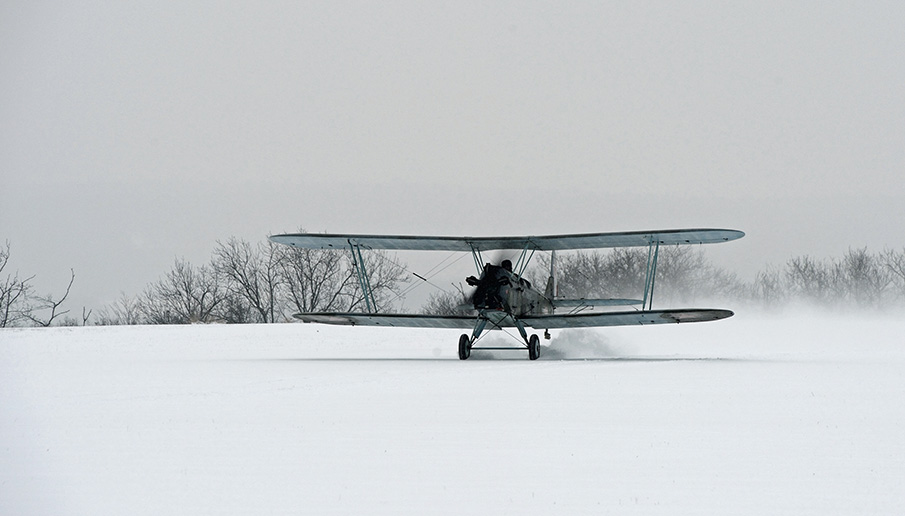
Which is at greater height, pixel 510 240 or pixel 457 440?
pixel 510 240

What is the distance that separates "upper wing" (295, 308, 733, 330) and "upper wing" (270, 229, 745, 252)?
164cm

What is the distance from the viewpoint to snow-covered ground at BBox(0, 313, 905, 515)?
600 cm

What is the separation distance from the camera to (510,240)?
2036 cm

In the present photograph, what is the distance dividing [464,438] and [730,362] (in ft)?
38.3

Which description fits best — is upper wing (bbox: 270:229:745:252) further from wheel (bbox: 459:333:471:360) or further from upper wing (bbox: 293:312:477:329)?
wheel (bbox: 459:333:471:360)

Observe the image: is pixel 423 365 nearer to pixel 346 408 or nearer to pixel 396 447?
pixel 346 408

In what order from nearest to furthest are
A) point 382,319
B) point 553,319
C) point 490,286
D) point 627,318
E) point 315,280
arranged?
point 627,318 → point 490,286 → point 553,319 → point 382,319 → point 315,280

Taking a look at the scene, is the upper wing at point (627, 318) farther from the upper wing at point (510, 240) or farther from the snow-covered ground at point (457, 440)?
the upper wing at point (510, 240)

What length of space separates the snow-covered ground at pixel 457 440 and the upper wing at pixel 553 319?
5.76ft

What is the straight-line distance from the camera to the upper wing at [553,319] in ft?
62.4

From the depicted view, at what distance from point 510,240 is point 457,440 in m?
12.3

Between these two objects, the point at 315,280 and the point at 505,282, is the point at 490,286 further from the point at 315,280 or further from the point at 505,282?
the point at 315,280

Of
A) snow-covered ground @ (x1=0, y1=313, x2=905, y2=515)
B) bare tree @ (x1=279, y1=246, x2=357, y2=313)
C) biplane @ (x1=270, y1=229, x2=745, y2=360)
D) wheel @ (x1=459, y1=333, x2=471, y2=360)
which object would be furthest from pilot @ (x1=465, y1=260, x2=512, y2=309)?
bare tree @ (x1=279, y1=246, x2=357, y2=313)

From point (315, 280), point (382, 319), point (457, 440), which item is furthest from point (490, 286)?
point (315, 280)
